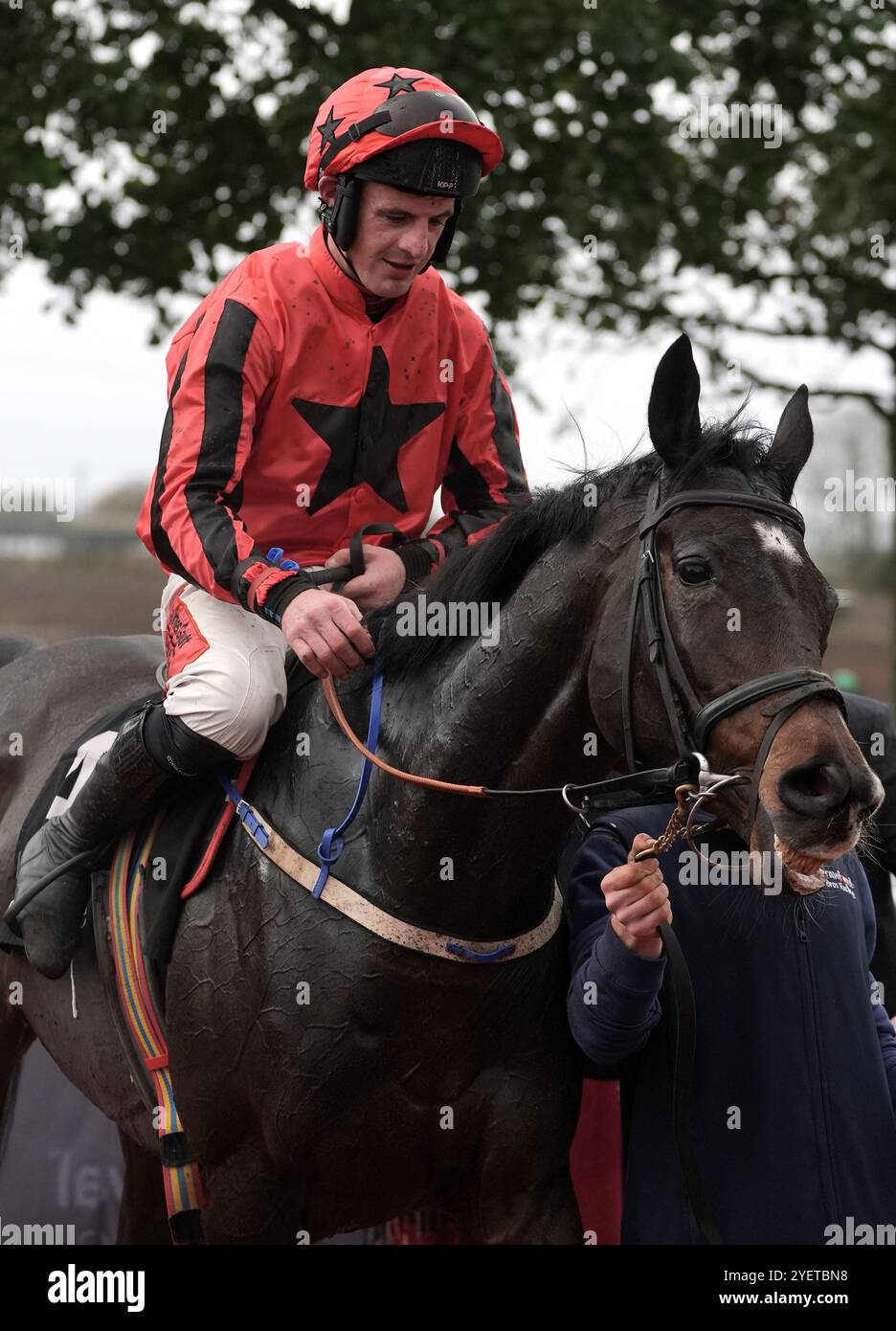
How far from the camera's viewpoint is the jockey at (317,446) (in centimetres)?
295

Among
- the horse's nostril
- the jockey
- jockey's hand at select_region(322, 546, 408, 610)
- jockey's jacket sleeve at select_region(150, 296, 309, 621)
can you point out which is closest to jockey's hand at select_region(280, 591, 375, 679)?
the jockey

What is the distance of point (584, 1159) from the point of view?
10.8 feet

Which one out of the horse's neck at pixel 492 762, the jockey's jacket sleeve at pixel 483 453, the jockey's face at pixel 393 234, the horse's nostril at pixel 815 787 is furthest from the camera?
the jockey's jacket sleeve at pixel 483 453

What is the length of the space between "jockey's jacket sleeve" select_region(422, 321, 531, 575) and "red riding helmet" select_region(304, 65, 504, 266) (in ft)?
1.46

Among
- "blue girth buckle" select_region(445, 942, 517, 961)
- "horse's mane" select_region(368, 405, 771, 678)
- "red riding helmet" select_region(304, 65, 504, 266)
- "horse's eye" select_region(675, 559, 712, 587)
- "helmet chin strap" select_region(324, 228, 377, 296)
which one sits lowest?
"blue girth buckle" select_region(445, 942, 517, 961)

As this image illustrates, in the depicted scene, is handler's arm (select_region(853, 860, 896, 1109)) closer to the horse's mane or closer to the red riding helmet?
the horse's mane

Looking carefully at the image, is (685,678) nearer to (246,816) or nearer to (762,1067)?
(762,1067)

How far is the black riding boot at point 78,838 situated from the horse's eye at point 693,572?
122 cm

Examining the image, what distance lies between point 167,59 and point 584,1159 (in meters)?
7.06

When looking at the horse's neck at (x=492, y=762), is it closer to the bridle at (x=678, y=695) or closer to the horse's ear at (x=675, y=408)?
the bridle at (x=678, y=695)

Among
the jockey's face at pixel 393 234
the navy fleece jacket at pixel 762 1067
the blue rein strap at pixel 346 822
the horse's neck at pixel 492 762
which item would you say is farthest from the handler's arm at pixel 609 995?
the jockey's face at pixel 393 234

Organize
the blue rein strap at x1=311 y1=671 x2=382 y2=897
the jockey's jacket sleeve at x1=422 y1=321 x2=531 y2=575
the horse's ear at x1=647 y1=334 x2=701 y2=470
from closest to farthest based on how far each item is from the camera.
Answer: the horse's ear at x1=647 y1=334 x2=701 y2=470 < the blue rein strap at x1=311 y1=671 x2=382 y2=897 < the jockey's jacket sleeve at x1=422 y1=321 x2=531 y2=575

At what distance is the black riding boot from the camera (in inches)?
125

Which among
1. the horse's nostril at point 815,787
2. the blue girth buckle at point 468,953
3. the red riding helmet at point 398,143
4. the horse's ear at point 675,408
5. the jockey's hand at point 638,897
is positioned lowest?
the blue girth buckle at point 468,953
